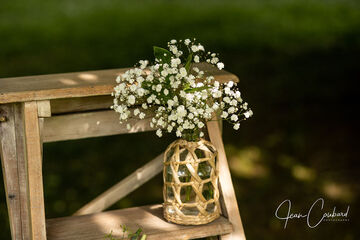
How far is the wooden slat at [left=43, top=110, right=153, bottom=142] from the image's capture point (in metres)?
2.75

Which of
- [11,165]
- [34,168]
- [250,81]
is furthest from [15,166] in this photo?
[250,81]

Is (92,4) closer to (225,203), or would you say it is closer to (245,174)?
(245,174)

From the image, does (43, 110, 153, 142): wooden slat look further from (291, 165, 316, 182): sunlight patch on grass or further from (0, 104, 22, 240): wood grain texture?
(291, 165, 316, 182): sunlight patch on grass

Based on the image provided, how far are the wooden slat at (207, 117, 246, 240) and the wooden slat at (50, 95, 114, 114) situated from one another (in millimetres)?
561

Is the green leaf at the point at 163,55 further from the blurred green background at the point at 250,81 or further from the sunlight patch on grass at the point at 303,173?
the sunlight patch on grass at the point at 303,173

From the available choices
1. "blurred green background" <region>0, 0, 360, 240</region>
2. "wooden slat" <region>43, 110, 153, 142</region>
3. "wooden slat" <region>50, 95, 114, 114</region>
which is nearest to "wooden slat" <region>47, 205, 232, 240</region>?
"wooden slat" <region>43, 110, 153, 142</region>

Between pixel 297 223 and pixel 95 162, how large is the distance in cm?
211

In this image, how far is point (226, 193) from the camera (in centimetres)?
288

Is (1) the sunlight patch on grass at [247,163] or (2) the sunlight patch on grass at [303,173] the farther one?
(1) the sunlight patch on grass at [247,163]

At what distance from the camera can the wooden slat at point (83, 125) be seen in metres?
2.75

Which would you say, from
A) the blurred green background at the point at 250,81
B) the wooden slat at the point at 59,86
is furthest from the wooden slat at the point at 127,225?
the blurred green background at the point at 250,81

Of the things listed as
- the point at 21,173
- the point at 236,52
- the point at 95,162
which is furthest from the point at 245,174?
the point at 236,52

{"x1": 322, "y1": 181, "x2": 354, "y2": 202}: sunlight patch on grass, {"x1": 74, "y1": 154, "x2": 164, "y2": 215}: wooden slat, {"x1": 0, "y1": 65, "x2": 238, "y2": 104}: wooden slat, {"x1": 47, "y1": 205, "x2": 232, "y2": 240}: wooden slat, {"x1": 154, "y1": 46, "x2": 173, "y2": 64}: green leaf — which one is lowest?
{"x1": 322, "y1": 181, "x2": 354, "y2": 202}: sunlight patch on grass

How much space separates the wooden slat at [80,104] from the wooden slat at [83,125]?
0.03 meters
